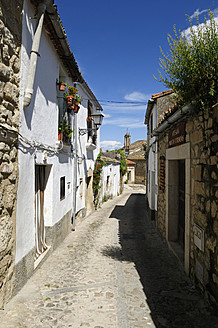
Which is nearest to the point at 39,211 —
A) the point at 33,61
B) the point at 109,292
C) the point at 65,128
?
the point at 109,292

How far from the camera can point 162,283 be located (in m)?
4.26

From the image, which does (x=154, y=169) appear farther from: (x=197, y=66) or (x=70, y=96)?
(x=197, y=66)

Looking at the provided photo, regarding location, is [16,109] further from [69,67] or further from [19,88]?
[69,67]

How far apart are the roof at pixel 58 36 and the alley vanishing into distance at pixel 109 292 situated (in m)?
4.97

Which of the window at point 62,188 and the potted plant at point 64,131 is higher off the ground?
the potted plant at point 64,131

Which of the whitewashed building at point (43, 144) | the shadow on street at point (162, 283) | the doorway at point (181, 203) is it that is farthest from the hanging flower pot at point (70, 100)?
the shadow on street at point (162, 283)

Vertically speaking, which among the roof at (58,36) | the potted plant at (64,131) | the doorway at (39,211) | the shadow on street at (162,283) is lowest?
the shadow on street at (162,283)

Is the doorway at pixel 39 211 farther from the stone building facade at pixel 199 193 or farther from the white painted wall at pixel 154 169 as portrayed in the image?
the white painted wall at pixel 154 169

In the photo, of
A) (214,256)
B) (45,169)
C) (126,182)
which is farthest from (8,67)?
(126,182)

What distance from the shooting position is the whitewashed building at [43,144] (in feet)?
12.9

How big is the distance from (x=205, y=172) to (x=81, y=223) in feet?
21.9

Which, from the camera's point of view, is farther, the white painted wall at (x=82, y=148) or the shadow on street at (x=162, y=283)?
the white painted wall at (x=82, y=148)

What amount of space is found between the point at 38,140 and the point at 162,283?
356 centimetres

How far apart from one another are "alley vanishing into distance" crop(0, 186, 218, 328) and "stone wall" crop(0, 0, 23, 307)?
0.51m
